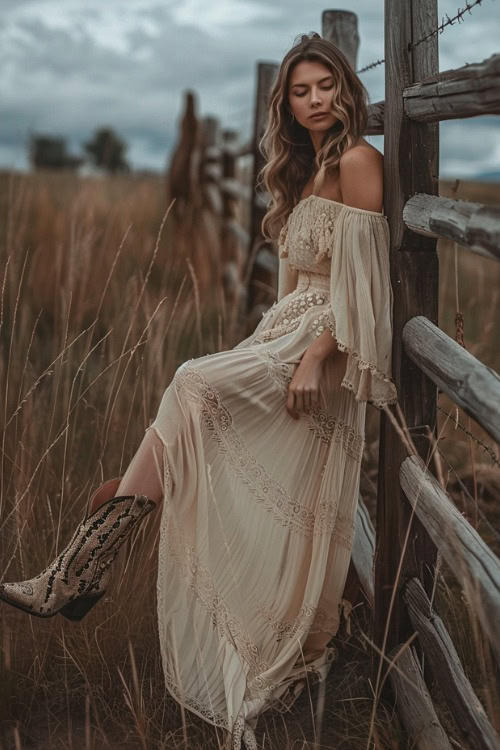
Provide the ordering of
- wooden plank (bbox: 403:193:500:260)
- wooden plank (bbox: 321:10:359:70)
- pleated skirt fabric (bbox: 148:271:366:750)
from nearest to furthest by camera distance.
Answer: wooden plank (bbox: 403:193:500:260), pleated skirt fabric (bbox: 148:271:366:750), wooden plank (bbox: 321:10:359:70)

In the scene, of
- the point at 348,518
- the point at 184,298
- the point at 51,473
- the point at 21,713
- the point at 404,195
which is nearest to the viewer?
the point at 404,195

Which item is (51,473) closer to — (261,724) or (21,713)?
(21,713)

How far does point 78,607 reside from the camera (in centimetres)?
234

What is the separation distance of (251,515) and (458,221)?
1.04 m

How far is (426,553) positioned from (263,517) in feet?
1.48

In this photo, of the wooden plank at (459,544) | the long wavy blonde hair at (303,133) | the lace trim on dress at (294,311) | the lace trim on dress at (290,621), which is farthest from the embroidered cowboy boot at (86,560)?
the long wavy blonde hair at (303,133)

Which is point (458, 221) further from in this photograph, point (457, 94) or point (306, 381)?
point (306, 381)

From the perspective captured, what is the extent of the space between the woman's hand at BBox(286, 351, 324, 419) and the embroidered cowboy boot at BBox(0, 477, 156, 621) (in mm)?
483

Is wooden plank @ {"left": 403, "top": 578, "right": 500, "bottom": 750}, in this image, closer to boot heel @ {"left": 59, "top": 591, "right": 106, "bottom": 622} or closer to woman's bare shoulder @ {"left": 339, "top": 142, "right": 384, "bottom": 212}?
boot heel @ {"left": 59, "top": 591, "right": 106, "bottom": 622}

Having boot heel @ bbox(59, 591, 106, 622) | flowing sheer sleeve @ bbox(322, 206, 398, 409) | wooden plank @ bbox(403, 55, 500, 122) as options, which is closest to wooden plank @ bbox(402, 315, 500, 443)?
flowing sheer sleeve @ bbox(322, 206, 398, 409)

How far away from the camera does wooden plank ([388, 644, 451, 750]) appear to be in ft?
6.79

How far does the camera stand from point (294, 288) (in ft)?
8.79

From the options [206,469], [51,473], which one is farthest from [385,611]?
[51,473]

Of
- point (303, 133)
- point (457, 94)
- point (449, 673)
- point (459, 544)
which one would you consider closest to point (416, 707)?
point (449, 673)
